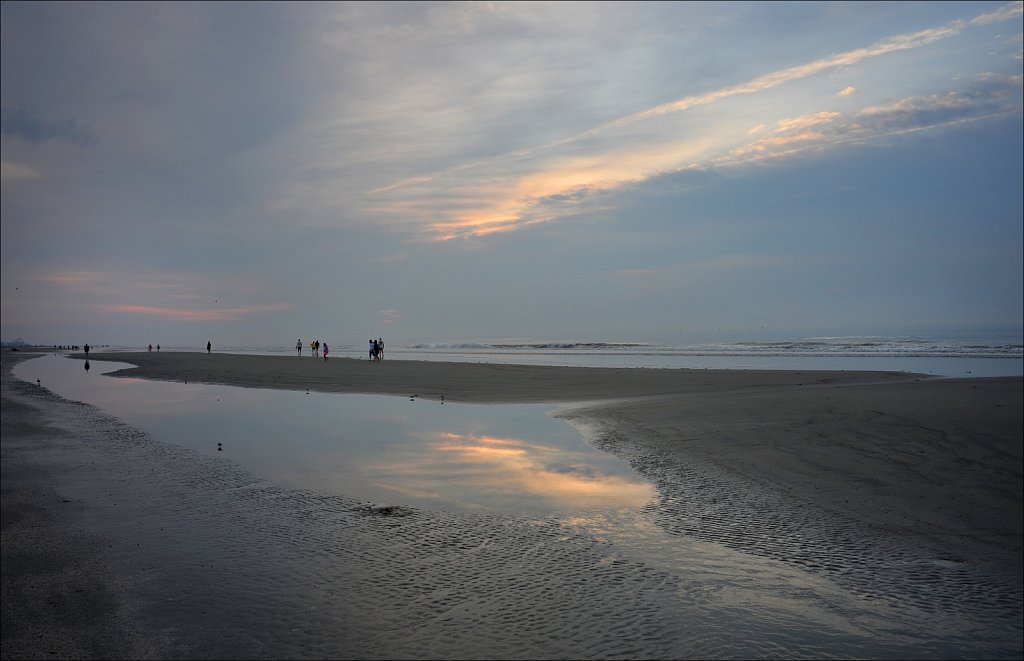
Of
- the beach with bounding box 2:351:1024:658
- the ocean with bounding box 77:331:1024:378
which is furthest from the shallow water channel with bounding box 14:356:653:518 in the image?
the ocean with bounding box 77:331:1024:378

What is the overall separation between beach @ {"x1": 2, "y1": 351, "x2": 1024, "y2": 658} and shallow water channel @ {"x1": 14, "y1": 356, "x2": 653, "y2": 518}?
2.56 feet

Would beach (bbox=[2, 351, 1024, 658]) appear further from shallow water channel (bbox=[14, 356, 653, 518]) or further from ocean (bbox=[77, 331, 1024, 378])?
ocean (bbox=[77, 331, 1024, 378])

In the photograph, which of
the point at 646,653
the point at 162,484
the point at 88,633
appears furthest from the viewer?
the point at 162,484

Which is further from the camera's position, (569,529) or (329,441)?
(329,441)

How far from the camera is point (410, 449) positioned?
46.9 feet

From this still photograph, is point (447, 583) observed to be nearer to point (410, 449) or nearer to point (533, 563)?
point (533, 563)

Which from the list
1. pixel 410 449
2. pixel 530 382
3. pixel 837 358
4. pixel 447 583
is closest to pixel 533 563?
pixel 447 583

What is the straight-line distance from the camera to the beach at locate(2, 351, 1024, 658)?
17.1 ft

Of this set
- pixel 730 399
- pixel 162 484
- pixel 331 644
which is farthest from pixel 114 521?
pixel 730 399

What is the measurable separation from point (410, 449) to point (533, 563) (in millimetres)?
7809

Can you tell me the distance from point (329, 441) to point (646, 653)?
1177 centimetres

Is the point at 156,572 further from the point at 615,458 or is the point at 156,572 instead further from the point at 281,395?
the point at 281,395

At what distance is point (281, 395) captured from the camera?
27984 millimetres

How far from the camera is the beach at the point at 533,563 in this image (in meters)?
5.23
